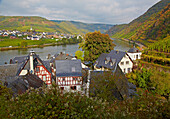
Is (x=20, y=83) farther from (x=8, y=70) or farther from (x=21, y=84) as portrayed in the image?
(x=8, y=70)

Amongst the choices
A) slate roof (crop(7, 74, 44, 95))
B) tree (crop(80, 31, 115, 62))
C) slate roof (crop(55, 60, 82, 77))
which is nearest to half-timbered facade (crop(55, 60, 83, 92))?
slate roof (crop(55, 60, 82, 77))

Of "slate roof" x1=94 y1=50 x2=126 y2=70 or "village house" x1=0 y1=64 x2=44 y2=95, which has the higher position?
"slate roof" x1=94 y1=50 x2=126 y2=70

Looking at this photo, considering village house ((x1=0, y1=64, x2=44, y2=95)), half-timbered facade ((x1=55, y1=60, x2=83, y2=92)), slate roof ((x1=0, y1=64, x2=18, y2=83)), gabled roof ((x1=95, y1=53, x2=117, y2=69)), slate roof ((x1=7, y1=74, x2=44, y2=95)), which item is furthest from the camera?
gabled roof ((x1=95, y1=53, x2=117, y2=69))

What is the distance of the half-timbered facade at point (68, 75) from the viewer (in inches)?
961

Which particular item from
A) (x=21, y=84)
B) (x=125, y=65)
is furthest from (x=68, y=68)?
→ (x=125, y=65)

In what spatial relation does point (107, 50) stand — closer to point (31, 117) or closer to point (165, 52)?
point (165, 52)

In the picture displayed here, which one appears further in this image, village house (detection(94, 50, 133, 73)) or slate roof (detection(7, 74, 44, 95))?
village house (detection(94, 50, 133, 73))

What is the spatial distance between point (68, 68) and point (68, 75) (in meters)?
1.34

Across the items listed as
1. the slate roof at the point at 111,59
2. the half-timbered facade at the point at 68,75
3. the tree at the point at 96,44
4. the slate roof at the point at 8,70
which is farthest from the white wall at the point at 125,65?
the slate roof at the point at 8,70

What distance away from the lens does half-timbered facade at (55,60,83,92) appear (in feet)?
80.1

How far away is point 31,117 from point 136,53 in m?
44.0

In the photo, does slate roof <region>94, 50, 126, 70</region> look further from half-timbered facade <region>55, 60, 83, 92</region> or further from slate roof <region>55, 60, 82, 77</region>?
half-timbered facade <region>55, 60, 83, 92</region>

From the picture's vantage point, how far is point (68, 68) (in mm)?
25312

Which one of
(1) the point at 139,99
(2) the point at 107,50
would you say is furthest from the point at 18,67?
(1) the point at 139,99
